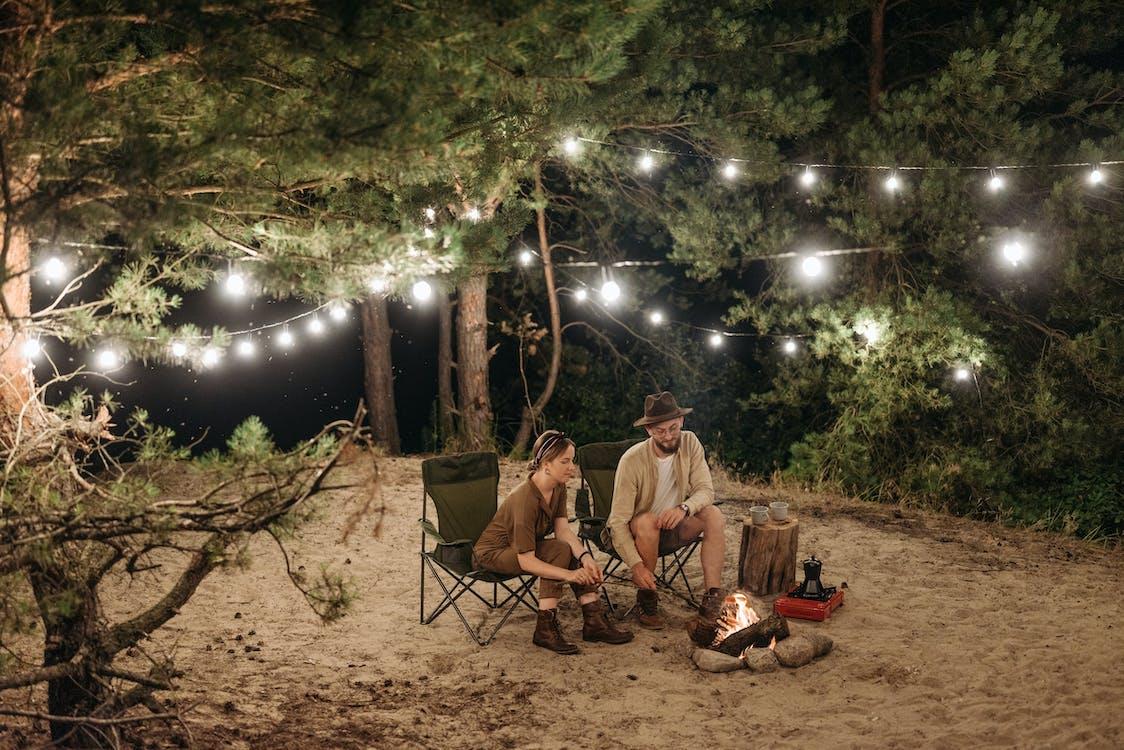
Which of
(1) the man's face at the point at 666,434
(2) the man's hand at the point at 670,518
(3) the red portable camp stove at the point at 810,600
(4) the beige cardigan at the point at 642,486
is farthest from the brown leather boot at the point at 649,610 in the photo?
(1) the man's face at the point at 666,434

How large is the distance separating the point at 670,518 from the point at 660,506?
0.18 meters

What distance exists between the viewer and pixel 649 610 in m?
4.98

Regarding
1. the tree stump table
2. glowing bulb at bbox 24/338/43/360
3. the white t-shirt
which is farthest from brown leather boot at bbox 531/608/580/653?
glowing bulb at bbox 24/338/43/360

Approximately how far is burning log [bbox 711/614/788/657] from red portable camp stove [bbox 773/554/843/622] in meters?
0.38

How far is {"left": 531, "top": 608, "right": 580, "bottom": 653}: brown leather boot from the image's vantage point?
464 cm

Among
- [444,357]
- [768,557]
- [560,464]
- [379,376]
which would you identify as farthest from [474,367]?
[560,464]

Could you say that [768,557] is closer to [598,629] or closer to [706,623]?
[706,623]

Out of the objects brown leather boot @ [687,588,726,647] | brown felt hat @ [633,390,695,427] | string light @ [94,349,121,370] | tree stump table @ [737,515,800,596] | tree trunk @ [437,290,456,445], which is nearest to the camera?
string light @ [94,349,121,370]

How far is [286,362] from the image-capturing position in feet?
38.4

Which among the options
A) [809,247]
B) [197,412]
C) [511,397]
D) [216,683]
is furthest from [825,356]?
[216,683]

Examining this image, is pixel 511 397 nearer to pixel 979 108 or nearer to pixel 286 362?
pixel 286 362

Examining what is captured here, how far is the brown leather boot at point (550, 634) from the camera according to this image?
4.64m

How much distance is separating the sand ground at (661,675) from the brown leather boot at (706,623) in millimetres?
129

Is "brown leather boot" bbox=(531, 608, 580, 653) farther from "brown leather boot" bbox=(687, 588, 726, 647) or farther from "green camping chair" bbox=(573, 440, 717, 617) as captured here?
"green camping chair" bbox=(573, 440, 717, 617)
